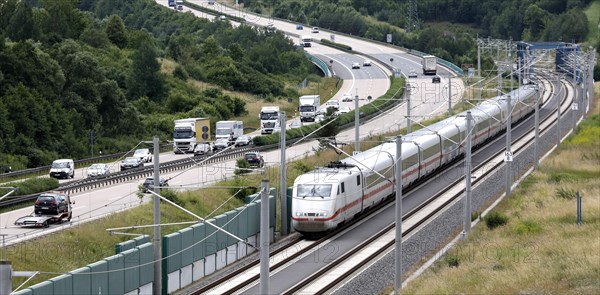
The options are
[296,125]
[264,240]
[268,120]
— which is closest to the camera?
[264,240]

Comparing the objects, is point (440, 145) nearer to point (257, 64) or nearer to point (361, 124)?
point (361, 124)

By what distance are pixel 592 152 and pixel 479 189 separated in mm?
15908

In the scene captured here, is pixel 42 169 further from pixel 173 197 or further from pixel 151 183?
pixel 173 197

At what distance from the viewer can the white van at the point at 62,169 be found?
64.9 metres

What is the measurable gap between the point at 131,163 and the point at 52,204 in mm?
23264

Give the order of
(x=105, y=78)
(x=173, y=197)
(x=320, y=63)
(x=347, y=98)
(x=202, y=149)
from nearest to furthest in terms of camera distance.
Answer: (x=173, y=197), (x=202, y=149), (x=105, y=78), (x=347, y=98), (x=320, y=63)

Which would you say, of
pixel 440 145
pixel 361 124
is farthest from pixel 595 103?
pixel 440 145

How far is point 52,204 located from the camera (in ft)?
153

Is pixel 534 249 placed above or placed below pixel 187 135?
below

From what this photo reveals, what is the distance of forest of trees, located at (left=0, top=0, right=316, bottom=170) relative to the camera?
7469 centimetres

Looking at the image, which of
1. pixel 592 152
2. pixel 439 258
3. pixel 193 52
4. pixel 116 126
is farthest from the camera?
pixel 193 52

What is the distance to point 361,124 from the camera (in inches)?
3807

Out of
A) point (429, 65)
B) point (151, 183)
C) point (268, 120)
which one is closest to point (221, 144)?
point (268, 120)

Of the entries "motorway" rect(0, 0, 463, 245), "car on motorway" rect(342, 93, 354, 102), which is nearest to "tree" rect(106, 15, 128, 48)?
"motorway" rect(0, 0, 463, 245)
